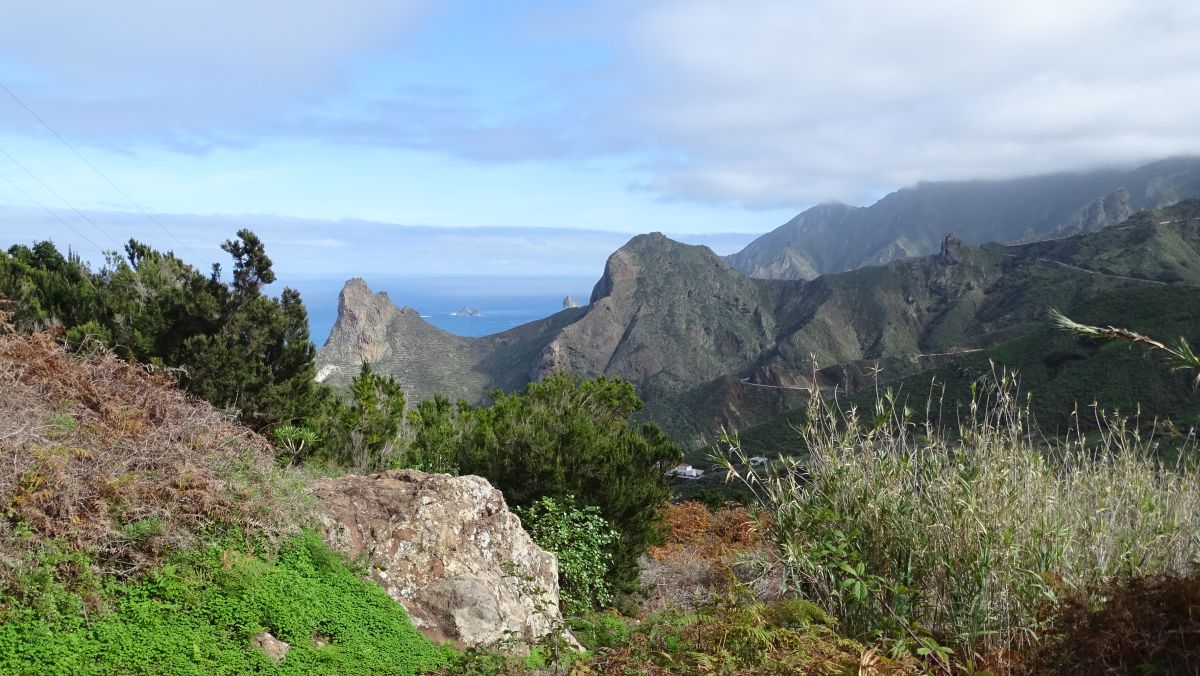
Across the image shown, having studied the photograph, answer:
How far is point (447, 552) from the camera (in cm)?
627

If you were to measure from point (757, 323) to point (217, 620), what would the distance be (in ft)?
365

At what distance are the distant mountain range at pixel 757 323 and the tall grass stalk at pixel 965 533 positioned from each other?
4925cm

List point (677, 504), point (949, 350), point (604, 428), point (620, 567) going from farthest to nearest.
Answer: point (949, 350) → point (677, 504) → point (604, 428) → point (620, 567)

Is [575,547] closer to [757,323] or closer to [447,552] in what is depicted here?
[447,552]

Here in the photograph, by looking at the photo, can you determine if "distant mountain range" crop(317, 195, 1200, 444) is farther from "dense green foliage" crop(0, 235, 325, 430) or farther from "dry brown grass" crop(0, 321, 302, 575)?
"dry brown grass" crop(0, 321, 302, 575)

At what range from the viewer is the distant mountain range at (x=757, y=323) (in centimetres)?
7262

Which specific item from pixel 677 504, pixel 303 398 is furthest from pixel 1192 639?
pixel 677 504

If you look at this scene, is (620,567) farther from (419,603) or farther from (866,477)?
(866,477)

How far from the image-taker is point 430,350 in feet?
327

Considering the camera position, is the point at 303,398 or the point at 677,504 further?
the point at 677,504

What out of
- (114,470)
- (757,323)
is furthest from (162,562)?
(757,323)

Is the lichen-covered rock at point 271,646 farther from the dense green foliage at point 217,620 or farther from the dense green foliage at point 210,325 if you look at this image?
the dense green foliage at point 210,325

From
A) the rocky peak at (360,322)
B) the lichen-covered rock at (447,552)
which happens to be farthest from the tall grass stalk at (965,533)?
the rocky peak at (360,322)

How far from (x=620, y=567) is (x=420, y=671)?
4451mm
